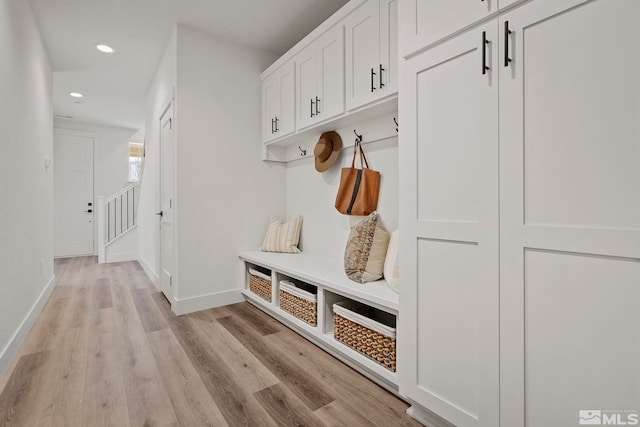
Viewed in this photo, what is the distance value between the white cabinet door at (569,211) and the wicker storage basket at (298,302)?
1.32 metres

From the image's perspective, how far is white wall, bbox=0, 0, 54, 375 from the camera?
191 cm

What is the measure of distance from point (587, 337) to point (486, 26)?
3.66ft

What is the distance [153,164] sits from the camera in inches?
166

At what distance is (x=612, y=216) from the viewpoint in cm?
90

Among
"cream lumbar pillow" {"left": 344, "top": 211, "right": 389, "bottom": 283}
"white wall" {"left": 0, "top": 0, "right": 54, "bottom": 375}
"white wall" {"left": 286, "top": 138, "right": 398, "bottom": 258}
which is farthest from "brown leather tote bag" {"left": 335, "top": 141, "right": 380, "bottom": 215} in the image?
"white wall" {"left": 0, "top": 0, "right": 54, "bottom": 375}

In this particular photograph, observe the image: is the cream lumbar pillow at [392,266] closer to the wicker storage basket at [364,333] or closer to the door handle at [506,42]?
the wicker storage basket at [364,333]

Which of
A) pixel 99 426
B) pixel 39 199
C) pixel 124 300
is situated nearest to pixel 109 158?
pixel 39 199

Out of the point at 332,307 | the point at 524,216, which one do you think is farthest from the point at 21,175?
the point at 524,216

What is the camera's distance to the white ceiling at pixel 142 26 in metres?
2.60

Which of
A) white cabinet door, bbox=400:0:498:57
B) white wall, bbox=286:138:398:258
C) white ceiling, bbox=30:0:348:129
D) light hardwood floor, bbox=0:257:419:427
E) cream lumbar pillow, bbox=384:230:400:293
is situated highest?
white ceiling, bbox=30:0:348:129

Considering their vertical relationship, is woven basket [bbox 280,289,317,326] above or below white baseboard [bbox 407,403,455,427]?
above

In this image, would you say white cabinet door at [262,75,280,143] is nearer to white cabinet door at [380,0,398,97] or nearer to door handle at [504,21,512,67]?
white cabinet door at [380,0,398,97]

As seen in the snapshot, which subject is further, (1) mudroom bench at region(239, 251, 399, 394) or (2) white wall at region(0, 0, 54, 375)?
(2) white wall at region(0, 0, 54, 375)

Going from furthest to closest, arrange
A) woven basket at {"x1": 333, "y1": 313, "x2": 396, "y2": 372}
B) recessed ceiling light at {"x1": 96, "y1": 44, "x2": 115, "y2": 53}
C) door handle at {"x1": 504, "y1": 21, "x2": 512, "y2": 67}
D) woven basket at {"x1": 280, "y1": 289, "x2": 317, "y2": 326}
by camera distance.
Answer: recessed ceiling light at {"x1": 96, "y1": 44, "x2": 115, "y2": 53}, woven basket at {"x1": 280, "y1": 289, "x2": 317, "y2": 326}, woven basket at {"x1": 333, "y1": 313, "x2": 396, "y2": 372}, door handle at {"x1": 504, "y1": 21, "x2": 512, "y2": 67}
